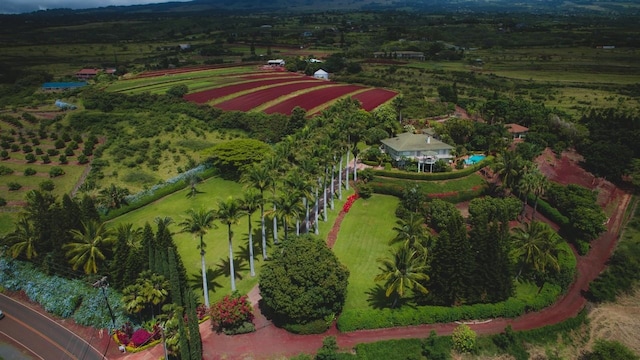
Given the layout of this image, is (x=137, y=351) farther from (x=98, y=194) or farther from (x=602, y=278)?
(x=602, y=278)

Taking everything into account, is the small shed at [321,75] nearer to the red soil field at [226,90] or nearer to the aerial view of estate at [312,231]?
the red soil field at [226,90]

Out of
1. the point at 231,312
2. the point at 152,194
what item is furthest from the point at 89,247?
the point at 152,194

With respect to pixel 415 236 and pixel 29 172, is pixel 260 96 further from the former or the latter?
pixel 415 236

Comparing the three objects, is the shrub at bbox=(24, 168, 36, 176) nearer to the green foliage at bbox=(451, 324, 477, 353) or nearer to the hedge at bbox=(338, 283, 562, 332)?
the hedge at bbox=(338, 283, 562, 332)

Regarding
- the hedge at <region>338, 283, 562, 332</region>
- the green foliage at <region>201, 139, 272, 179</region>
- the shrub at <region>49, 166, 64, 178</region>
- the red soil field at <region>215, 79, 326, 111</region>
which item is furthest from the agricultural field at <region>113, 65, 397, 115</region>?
the hedge at <region>338, 283, 562, 332</region>

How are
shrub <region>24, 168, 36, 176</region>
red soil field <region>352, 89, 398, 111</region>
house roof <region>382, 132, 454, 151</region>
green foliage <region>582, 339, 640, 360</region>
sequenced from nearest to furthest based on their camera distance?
green foliage <region>582, 339, 640, 360</region>
shrub <region>24, 168, 36, 176</region>
house roof <region>382, 132, 454, 151</region>
red soil field <region>352, 89, 398, 111</region>

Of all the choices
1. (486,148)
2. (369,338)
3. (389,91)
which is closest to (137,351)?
(369,338)
